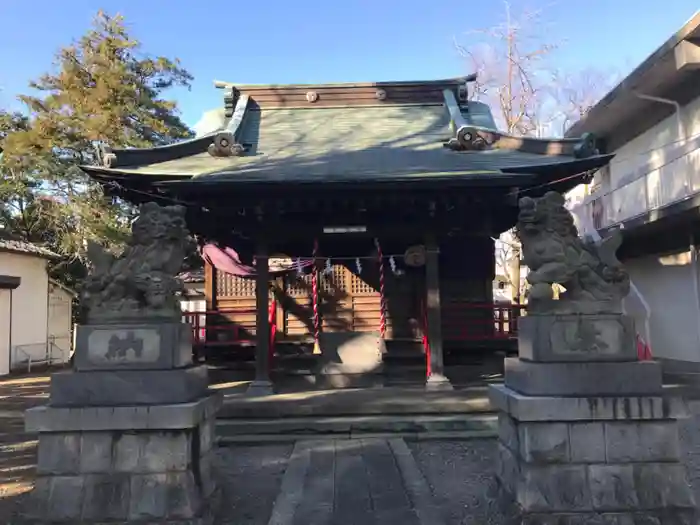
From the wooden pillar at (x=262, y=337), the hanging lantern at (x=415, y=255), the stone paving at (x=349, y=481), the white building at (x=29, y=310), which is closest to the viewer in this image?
the stone paving at (x=349, y=481)

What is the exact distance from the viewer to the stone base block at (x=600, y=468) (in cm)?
445

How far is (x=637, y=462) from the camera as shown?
4520 millimetres

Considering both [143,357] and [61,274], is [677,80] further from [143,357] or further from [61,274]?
[61,274]

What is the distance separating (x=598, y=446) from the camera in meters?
4.54

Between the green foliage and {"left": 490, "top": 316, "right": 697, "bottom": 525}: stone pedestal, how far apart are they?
1643cm

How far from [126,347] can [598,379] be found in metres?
4.00

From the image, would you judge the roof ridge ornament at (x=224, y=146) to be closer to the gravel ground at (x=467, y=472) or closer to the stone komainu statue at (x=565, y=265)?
the gravel ground at (x=467, y=472)

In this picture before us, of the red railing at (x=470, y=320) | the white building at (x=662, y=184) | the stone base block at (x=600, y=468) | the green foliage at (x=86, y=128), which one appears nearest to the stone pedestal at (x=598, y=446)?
the stone base block at (x=600, y=468)

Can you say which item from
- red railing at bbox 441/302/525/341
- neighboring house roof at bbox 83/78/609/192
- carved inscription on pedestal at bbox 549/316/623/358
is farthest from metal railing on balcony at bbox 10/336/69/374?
carved inscription on pedestal at bbox 549/316/623/358

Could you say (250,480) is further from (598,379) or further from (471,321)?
(471,321)

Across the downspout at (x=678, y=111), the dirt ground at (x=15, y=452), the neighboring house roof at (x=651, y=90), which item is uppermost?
the neighboring house roof at (x=651, y=90)

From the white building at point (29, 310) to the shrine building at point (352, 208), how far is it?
31.4 feet

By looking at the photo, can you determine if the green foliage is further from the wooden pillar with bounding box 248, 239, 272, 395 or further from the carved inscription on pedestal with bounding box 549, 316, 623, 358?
the carved inscription on pedestal with bounding box 549, 316, 623, 358

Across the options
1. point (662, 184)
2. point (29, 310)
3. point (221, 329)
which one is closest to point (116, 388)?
point (221, 329)
